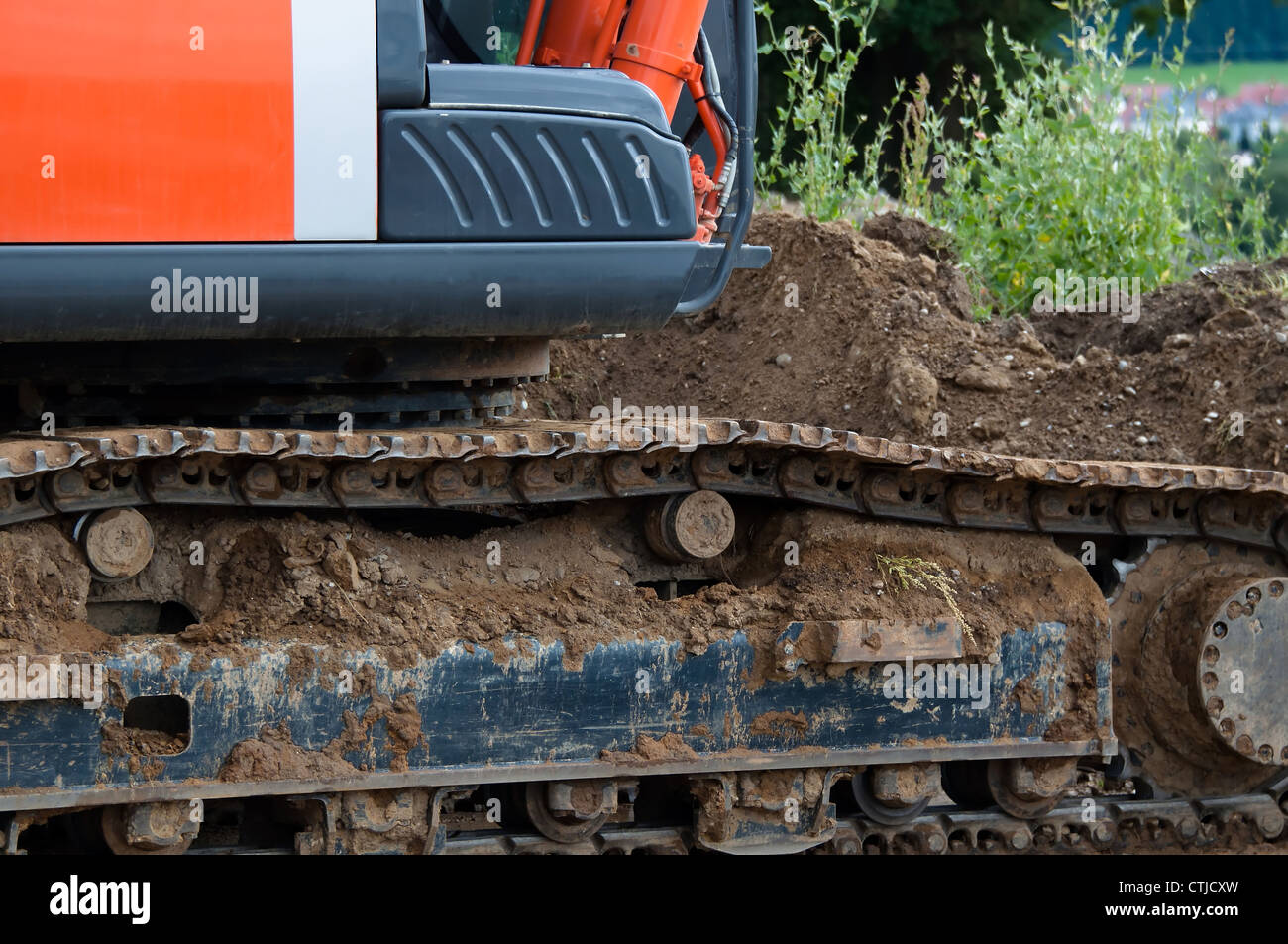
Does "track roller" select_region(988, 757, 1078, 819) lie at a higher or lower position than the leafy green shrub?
lower

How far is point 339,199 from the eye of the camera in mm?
3812

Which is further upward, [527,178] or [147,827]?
[527,178]

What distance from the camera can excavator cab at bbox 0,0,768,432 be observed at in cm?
361

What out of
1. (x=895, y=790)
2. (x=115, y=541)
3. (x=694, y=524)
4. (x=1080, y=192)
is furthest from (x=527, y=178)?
(x=1080, y=192)

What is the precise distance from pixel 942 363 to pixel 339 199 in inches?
138

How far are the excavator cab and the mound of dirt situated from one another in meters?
2.23

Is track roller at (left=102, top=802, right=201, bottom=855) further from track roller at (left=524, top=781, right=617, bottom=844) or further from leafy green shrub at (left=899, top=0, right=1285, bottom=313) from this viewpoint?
leafy green shrub at (left=899, top=0, right=1285, bottom=313)

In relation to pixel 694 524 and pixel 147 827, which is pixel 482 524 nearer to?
pixel 694 524

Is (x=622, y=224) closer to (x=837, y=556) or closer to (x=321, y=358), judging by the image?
(x=321, y=358)

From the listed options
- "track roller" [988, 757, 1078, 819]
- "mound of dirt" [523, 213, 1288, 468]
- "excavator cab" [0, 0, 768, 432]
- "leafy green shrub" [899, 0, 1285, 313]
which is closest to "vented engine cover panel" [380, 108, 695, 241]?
"excavator cab" [0, 0, 768, 432]

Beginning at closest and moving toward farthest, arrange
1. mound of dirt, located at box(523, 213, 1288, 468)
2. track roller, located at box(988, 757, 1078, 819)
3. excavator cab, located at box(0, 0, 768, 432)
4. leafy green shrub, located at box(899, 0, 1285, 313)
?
excavator cab, located at box(0, 0, 768, 432) < track roller, located at box(988, 757, 1078, 819) < mound of dirt, located at box(523, 213, 1288, 468) < leafy green shrub, located at box(899, 0, 1285, 313)

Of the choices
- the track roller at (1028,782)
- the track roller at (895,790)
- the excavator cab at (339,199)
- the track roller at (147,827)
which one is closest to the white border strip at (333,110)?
the excavator cab at (339,199)

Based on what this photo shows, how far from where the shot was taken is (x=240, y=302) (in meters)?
3.79

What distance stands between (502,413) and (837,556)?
121 centimetres
